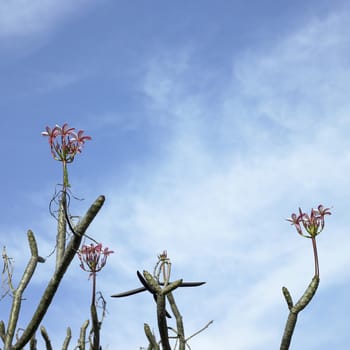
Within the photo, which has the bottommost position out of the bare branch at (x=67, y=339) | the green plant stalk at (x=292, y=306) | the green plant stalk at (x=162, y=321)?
the green plant stalk at (x=162, y=321)

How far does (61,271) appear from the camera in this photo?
366 cm

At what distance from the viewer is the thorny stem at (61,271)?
136 inches

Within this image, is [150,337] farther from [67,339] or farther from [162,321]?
[67,339]

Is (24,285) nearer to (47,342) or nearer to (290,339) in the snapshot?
(47,342)

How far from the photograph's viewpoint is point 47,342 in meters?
5.56

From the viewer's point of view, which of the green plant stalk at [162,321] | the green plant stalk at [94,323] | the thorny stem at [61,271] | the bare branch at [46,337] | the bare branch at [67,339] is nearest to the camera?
the thorny stem at [61,271]

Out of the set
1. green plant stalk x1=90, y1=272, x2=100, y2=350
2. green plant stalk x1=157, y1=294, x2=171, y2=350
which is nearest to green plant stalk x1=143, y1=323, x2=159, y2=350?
green plant stalk x1=90, y1=272, x2=100, y2=350

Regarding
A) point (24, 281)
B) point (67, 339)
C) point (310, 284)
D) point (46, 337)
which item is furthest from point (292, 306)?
point (67, 339)

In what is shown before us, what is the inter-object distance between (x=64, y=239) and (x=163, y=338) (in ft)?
3.75

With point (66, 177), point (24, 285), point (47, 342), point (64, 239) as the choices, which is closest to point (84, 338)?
point (47, 342)

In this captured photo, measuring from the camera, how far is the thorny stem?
3.47 meters

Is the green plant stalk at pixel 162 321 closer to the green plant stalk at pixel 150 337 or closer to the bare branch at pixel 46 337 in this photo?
the green plant stalk at pixel 150 337

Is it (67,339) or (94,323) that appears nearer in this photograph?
(94,323)

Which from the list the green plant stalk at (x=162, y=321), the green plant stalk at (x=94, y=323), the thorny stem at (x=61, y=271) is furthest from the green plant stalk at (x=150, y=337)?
the thorny stem at (x=61, y=271)
